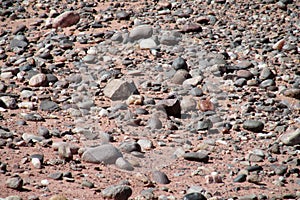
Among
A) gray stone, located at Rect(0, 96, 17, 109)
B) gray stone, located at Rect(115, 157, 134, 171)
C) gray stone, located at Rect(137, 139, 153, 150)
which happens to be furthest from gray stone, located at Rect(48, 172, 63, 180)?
gray stone, located at Rect(0, 96, 17, 109)

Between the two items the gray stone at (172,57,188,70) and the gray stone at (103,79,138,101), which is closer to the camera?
the gray stone at (103,79,138,101)

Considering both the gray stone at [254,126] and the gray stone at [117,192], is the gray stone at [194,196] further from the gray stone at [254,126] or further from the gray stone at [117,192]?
the gray stone at [254,126]

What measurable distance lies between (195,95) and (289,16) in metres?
2.19

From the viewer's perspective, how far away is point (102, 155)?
3.72 m

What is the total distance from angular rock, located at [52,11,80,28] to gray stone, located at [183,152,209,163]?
3129mm

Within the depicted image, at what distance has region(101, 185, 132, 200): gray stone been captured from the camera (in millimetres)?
3242

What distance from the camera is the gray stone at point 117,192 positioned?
3242 millimetres

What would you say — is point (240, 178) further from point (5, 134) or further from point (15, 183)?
point (5, 134)

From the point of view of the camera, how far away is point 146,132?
4.27 meters

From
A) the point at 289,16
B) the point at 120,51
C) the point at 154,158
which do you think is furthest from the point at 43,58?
the point at 289,16

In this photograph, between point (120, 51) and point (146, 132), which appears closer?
point (146, 132)

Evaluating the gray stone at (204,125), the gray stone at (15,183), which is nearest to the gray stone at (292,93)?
the gray stone at (204,125)

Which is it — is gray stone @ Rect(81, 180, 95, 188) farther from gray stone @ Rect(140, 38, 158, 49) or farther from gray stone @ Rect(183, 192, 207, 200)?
gray stone @ Rect(140, 38, 158, 49)

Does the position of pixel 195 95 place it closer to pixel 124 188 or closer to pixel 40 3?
pixel 124 188
